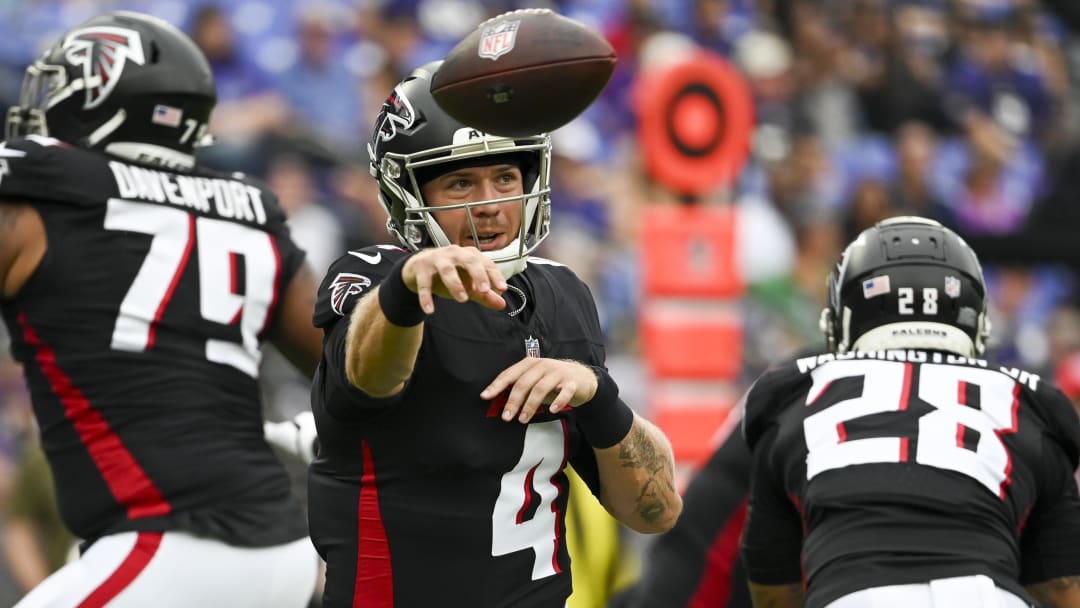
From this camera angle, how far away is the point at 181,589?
4090 millimetres

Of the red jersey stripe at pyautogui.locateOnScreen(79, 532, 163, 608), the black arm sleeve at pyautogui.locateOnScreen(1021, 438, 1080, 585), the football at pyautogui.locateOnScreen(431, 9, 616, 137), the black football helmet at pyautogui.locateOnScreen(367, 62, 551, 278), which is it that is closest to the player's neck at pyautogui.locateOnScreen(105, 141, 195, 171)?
the red jersey stripe at pyautogui.locateOnScreen(79, 532, 163, 608)

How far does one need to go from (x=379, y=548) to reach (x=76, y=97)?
5.85 ft

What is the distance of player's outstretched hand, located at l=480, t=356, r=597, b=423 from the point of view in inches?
119

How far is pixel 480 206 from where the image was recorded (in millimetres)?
3332

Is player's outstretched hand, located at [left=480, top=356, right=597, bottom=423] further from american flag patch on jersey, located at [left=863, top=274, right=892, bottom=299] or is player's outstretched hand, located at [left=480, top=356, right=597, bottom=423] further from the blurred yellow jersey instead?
the blurred yellow jersey

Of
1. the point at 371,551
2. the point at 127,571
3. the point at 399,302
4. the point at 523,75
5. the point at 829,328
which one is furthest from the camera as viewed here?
the point at 829,328

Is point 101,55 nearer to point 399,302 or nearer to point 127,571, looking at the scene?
point 127,571

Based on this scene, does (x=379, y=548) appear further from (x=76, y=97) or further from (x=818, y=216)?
(x=818, y=216)

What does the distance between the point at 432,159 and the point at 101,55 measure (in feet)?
4.84

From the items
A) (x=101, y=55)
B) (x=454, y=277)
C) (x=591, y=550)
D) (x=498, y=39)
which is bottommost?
(x=591, y=550)

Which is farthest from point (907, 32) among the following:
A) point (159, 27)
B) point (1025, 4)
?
point (159, 27)

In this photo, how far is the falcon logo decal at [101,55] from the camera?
14.3 ft

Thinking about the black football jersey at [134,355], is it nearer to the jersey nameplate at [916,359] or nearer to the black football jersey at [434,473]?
the black football jersey at [434,473]

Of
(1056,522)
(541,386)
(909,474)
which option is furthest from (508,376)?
(1056,522)
